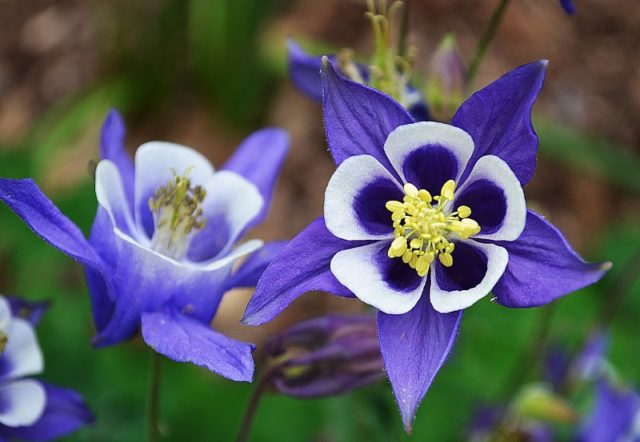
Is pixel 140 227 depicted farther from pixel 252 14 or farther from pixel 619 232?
pixel 252 14

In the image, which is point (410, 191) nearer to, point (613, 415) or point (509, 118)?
point (509, 118)

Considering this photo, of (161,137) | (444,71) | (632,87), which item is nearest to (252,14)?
(161,137)

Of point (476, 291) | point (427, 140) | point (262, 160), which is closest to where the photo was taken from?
point (476, 291)

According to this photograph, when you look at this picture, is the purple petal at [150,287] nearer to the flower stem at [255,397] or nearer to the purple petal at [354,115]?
the flower stem at [255,397]

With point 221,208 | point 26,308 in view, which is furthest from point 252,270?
point 26,308

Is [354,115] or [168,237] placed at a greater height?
[354,115]

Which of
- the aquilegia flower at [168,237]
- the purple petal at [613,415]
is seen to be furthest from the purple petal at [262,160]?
the purple petal at [613,415]
